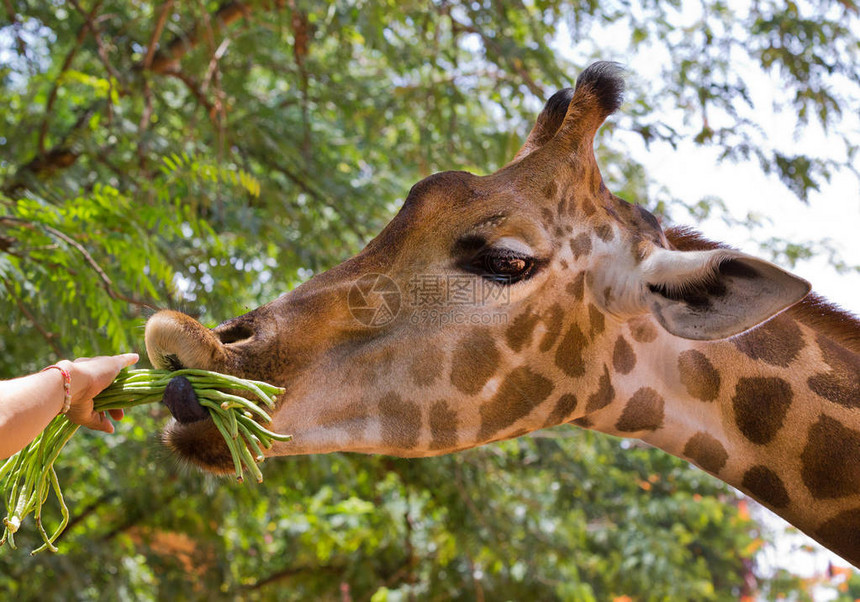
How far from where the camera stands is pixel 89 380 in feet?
6.07

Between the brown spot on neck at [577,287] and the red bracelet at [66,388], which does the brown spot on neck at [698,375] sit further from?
the red bracelet at [66,388]

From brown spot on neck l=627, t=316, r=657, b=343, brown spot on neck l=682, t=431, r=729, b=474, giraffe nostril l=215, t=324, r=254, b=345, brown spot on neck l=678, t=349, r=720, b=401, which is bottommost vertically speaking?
brown spot on neck l=682, t=431, r=729, b=474

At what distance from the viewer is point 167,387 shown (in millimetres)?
1902

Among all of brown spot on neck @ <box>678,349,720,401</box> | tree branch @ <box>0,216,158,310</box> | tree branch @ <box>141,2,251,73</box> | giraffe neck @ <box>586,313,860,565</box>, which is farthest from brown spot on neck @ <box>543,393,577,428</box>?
tree branch @ <box>141,2,251,73</box>

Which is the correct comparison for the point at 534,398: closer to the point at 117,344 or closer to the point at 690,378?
the point at 690,378

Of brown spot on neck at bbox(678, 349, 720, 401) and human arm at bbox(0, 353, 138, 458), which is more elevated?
human arm at bbox(0, 353, 138, 458)

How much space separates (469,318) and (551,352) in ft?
0.86

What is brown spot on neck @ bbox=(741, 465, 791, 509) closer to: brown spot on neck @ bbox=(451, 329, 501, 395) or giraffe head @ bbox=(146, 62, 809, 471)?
giraffe head @ bbox=(146, 62, 809, 471)

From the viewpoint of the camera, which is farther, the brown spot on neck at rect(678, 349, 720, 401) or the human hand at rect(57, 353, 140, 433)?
the brown spot on neck at rect(678, 349, 720, 401)

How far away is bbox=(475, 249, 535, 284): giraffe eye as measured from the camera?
2.24 meters

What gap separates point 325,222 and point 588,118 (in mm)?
3684

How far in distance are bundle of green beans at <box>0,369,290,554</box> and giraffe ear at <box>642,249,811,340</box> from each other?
3.39 feet

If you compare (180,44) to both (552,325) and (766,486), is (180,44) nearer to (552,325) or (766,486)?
(552,325)

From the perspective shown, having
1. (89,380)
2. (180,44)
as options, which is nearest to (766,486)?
(89,380)
